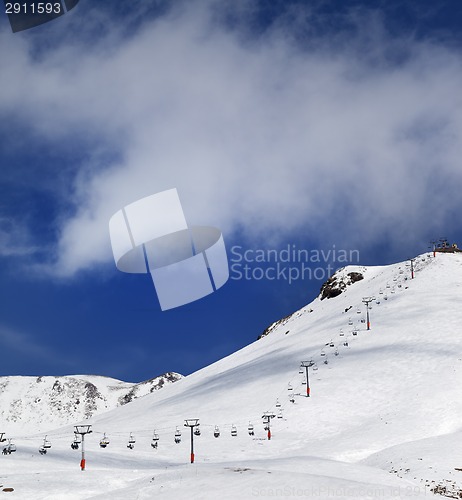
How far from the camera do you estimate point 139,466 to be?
38.2 meters

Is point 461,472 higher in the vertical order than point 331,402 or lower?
lower

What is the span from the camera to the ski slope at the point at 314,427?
2497 centimetres

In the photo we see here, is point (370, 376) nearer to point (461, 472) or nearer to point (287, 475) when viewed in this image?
point (461, 472)

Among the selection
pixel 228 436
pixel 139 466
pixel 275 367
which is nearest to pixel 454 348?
pixel 275 367

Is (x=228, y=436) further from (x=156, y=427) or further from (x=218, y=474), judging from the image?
(x=218, y=474)

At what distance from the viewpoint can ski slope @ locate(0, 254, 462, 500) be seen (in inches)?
983

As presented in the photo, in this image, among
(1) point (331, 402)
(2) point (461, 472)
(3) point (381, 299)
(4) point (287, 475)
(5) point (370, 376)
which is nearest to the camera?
(4) point (287, 475)

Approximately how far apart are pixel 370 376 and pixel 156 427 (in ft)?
75.7

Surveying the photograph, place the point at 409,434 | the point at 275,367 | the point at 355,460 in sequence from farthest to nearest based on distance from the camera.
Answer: the point at 275,367 < the point at 409,434 < the point at 355,460

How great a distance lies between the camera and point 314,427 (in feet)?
162

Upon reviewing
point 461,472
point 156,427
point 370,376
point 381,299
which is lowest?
point 461,472

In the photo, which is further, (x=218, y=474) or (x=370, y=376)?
(x=370, y=376)

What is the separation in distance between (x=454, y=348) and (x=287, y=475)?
44835 millimetres

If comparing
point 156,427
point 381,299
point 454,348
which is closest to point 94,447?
point 156,427
